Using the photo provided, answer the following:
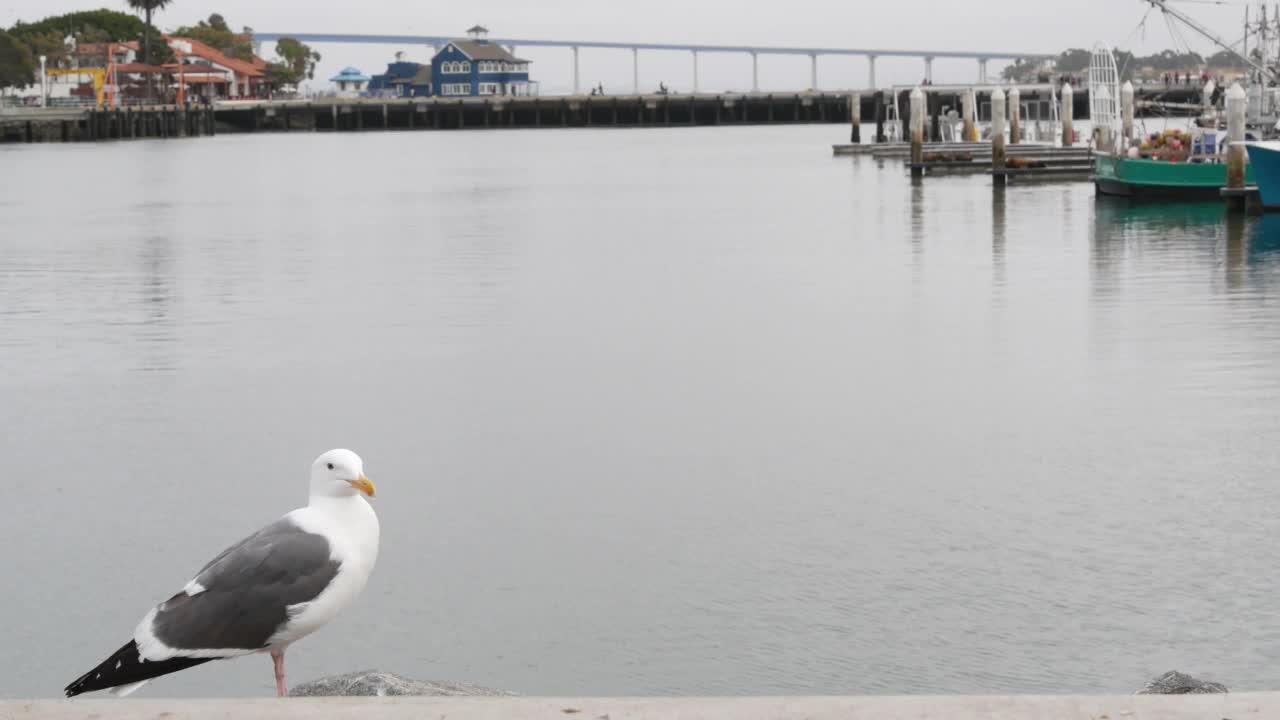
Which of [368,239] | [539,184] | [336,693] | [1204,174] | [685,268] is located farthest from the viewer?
[539,184]

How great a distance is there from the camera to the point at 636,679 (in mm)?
9156

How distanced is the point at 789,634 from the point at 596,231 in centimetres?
3120

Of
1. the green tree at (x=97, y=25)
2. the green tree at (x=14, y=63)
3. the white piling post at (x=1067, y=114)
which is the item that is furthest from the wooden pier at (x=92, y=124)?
the white piling post at (x=1067, y=114)

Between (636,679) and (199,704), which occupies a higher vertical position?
(199,704)

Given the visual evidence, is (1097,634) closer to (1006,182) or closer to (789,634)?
(789,634)

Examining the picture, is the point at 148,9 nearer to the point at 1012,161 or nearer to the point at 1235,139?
the point at 1012,161

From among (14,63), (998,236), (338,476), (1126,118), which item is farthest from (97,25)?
(338,476)

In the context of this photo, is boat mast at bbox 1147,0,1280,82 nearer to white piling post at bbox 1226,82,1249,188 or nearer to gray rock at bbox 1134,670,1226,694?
white piling post at bbox 1226,82,1249,188

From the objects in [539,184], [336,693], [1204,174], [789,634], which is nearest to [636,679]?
[789,634]

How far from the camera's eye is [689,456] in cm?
1423

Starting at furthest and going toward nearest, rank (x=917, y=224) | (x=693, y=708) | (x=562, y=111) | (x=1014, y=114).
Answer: (x=562, y=111), (x=1014, y=114), (x=917, y=224), (x=693, y=708)

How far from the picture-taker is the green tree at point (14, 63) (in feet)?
522

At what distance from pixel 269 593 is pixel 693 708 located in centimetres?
199

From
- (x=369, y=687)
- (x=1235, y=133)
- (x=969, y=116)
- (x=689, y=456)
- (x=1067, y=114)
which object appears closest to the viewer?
(x=369, y=687)
